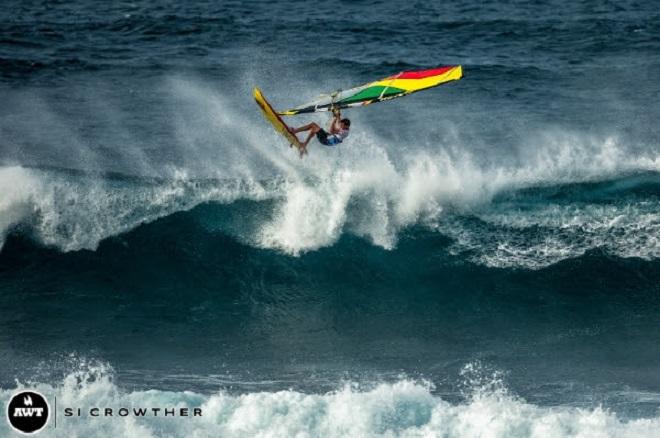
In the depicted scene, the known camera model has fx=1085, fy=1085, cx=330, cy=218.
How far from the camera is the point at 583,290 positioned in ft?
73.5

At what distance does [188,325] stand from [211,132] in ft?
27.3

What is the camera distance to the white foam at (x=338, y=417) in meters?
17.8

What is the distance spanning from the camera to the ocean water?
62.5 feet

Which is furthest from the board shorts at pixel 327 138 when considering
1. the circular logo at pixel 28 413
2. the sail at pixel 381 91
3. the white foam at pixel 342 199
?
the circular logo at pixel 28 413

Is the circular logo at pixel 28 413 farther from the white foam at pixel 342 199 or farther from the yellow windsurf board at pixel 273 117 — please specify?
the yellow windsurf board at pixel 273 117

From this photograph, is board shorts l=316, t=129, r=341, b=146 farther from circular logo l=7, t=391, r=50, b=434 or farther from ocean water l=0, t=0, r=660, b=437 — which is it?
circular logo l=7, t=391, r=50, b=434

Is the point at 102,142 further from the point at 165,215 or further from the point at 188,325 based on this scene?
the point at 188,325

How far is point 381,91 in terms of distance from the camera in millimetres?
20891

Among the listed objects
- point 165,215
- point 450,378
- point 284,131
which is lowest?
point 450,378

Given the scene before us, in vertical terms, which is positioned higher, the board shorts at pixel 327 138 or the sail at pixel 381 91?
the sail at pixel 381 91

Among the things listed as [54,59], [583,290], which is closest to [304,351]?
[583,290]

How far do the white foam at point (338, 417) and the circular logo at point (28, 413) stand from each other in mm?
183

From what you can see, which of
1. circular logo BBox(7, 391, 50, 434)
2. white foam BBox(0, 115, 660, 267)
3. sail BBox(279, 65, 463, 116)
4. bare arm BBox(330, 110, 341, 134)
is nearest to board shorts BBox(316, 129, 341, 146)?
bare arm BBox(330, 110, 341, 134)

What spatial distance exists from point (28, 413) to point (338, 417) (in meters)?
5.12
